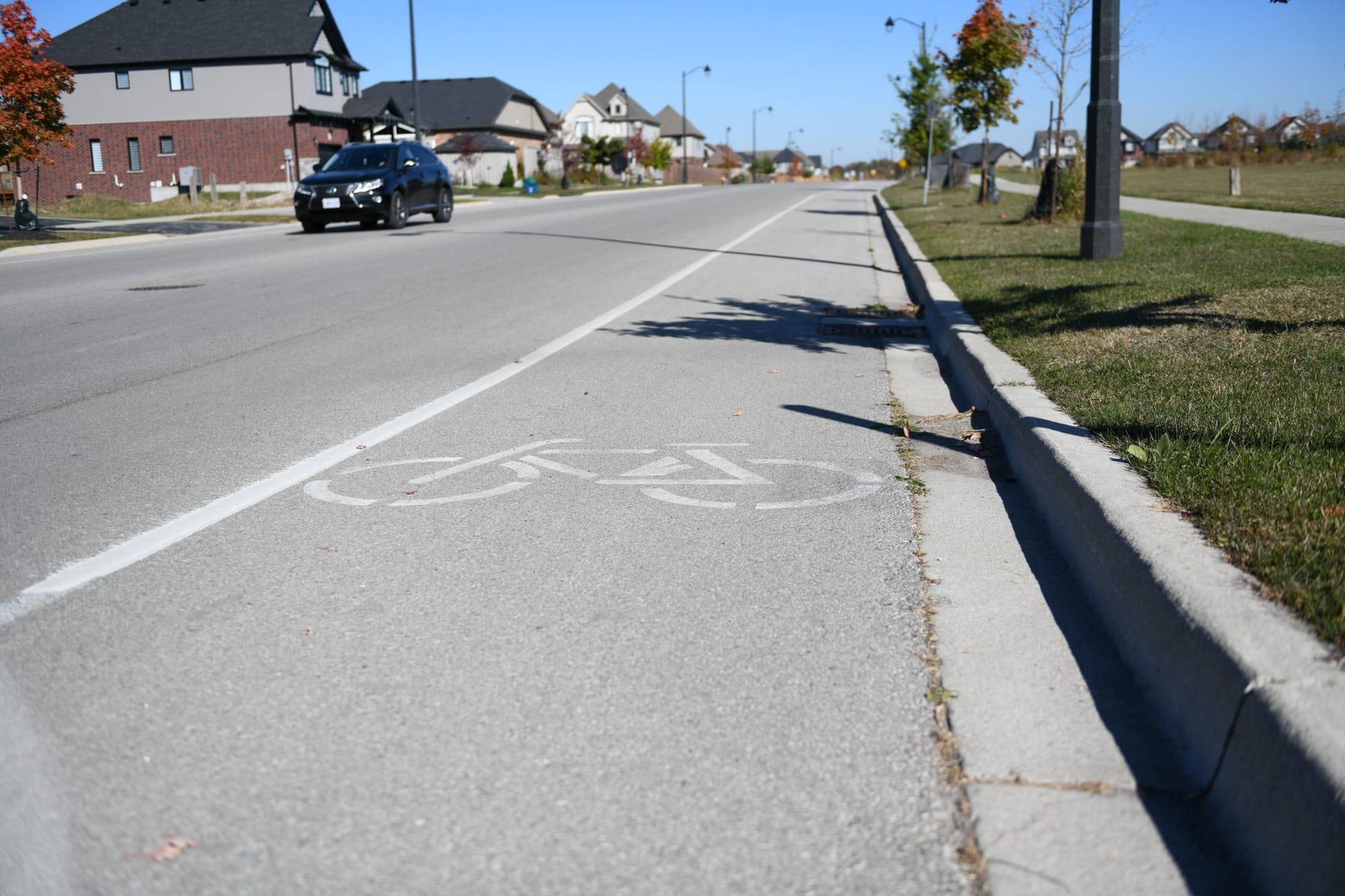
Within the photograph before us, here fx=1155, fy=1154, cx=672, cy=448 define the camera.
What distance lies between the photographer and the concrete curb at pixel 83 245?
18938 mm

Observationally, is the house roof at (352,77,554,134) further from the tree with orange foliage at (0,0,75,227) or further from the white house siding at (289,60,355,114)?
the tree with orange foliage at (0,0,75,227)

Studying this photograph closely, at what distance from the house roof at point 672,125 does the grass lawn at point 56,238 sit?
129 meters

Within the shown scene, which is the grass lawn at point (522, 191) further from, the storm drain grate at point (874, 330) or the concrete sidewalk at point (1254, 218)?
the storm drain grate at point (874, 330)

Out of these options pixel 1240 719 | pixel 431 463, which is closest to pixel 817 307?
pixel 431 463

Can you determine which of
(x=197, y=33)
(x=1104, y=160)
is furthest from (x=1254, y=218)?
(x=197, y=33)

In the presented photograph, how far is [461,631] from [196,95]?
59722mm

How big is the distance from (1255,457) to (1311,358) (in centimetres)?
252

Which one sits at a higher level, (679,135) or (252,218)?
(679,135)

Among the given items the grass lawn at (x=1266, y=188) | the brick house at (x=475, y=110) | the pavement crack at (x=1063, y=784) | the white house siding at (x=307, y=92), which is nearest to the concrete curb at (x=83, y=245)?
the pavement crack at (x=1063, y=784)

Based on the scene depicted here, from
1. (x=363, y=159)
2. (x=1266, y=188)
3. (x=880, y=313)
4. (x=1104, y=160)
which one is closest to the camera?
(x=880, y=313)

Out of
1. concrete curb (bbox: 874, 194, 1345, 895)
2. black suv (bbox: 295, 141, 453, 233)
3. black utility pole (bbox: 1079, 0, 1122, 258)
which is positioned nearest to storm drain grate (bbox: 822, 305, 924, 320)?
black utility pole (bbox: 1079, 0, 1122, 258)

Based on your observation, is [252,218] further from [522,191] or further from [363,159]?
[522,191]

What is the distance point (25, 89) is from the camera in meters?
21.4

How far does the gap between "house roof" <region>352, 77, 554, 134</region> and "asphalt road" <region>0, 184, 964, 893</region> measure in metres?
72.8
